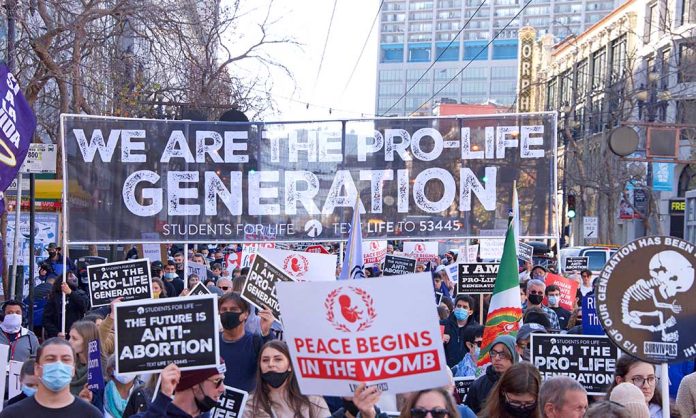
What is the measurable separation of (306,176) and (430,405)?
9.19m

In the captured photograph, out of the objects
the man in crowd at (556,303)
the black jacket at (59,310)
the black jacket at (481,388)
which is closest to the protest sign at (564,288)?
the man in crowd at (556,303)

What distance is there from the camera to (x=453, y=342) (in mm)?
10820

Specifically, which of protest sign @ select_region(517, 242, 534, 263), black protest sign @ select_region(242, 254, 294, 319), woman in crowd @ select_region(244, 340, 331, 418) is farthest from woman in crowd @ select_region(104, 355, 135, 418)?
protest sign @ select_region(517, 242, 534, 263)

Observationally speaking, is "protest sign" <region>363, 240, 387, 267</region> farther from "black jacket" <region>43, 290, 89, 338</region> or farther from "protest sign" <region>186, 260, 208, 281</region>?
"black jacket" <region>43, 290, 89, 338</region>

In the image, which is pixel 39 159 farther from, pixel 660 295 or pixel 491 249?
pixel 491 249

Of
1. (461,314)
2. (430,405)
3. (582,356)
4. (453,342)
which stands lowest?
(453,342)

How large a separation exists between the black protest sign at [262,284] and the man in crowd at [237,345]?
0.91m

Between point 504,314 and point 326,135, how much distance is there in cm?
594

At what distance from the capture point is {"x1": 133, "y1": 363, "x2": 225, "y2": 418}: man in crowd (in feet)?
18.1

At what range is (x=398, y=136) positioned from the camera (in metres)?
13.9

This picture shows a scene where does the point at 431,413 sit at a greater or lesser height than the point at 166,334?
lesser

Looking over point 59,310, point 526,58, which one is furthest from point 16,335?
point 526,58

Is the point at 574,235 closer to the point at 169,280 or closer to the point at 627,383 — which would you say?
the point at 169,280

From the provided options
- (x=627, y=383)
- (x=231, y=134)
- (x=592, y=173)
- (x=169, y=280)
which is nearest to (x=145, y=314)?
(x=627, y=383)
